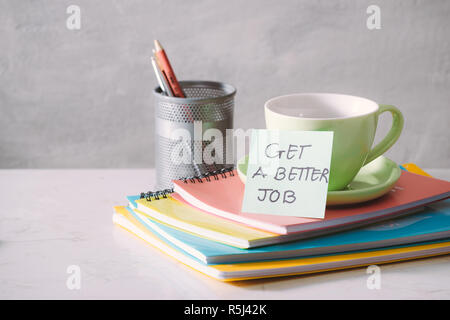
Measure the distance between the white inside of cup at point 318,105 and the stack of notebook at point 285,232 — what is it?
0.12 meters

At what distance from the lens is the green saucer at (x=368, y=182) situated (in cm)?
64

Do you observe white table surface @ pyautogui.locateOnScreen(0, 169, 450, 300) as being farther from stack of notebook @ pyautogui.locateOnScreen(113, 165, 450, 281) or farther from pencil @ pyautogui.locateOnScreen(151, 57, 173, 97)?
pencil @ pyautogui.locateOnScreen(151, 57, 173, 97)

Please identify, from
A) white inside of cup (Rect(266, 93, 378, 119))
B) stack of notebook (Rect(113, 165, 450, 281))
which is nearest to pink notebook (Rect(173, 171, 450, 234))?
stack of notebook (Rect(113, 165, 450, 281))

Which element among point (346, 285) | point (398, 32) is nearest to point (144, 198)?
point (346, 285)

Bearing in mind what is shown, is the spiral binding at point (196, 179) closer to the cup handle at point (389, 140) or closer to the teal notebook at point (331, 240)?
the teal notebook at point (331, 240)

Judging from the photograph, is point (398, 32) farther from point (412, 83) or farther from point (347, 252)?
point (347, 252)

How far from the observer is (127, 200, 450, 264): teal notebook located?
0.59 meters

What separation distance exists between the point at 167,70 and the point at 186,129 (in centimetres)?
10

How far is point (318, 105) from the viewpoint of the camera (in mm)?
738

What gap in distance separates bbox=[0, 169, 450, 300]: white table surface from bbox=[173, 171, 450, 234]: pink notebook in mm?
61
